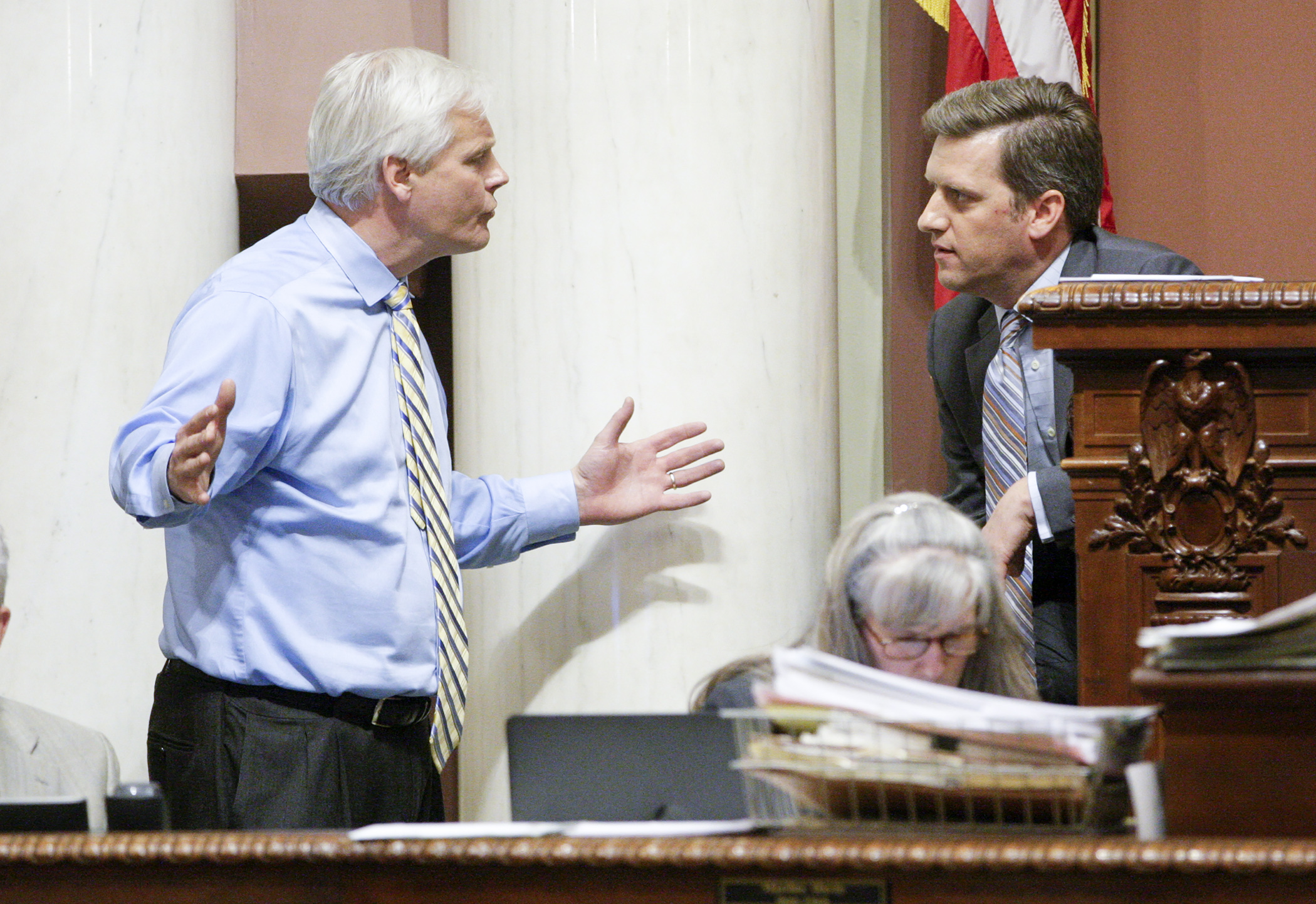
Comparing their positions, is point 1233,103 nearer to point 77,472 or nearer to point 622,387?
point 622,387

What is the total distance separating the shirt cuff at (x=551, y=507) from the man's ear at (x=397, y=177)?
0.55m

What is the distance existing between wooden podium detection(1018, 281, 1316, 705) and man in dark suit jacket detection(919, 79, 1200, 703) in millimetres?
770

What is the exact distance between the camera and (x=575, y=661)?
3018mm

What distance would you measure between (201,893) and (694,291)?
1711 millimetres

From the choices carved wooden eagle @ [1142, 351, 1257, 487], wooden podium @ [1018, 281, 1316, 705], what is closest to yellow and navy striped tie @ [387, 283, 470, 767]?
wooden podium @ [1018, 281, 1316, 705]

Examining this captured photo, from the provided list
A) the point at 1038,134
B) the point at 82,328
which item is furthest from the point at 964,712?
the point at 82,328

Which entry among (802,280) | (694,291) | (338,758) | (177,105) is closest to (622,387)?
(694,291)

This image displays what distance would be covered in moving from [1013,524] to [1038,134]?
1050 mm

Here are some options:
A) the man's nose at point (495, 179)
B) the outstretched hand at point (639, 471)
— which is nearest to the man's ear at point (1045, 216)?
the outstretched hand at point (639, 471)

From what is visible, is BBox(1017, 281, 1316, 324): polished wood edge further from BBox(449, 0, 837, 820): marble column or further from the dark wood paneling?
the dark wood paneling

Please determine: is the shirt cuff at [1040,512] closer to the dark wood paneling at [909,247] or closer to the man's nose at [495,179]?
the man's nose at [495,179]

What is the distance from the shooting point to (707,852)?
1384 mm

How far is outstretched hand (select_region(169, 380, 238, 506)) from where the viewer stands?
7.45 ft

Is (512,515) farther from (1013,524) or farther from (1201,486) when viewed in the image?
(1201,486)
